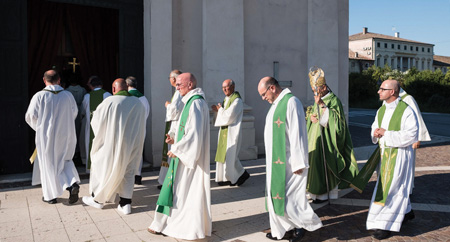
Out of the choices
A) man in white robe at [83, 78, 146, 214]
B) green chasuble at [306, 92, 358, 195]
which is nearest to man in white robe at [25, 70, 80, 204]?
man in white robe at [83, 78, 146, 214]

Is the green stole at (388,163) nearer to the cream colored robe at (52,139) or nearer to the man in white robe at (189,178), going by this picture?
the man in white robe at (189,178)

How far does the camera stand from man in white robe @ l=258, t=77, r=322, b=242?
4.28 m

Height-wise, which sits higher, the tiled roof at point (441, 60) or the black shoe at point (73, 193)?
the tiled roof at point (441, 60)

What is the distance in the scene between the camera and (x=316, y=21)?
1140 centimetres

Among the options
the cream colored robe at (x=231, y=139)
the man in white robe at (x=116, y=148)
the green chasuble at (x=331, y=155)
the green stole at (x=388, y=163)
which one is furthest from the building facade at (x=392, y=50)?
the man in white robe at (x=116, y=148)

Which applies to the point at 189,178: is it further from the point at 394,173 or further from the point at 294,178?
the point at 394,173

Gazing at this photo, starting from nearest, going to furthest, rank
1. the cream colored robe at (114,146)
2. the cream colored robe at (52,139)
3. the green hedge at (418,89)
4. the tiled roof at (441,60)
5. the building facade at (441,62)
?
the cream colored robe at (114,146) → the cream colored robe at (52,139) → the green hedge at (418,89) → the building facade at (441,62) → the tiled roof at (441,60)

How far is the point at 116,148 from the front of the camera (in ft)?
17.7

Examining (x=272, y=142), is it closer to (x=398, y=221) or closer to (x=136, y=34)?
(x=398, y=221)

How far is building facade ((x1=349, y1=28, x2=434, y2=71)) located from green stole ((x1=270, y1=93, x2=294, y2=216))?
69615 mm

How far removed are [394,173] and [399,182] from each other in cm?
13

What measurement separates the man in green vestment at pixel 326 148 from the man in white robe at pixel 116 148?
2.53m

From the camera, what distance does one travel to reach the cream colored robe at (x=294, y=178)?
4.27 meters

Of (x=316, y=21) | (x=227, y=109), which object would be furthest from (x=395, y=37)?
(x=227, y=109)
